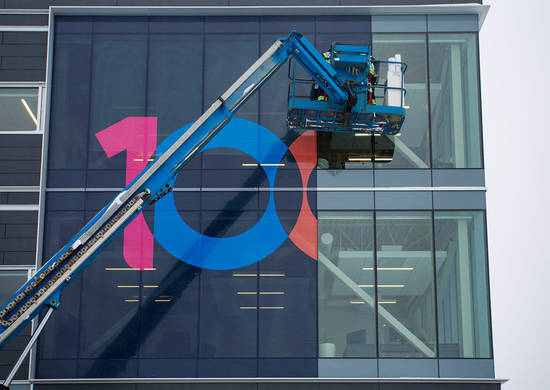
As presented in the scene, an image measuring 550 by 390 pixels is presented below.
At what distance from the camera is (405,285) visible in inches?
894

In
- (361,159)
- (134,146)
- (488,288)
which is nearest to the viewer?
(488,288)

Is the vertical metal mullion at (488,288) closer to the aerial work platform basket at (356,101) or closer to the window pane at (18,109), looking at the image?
the aerial work platform basket at (356,101)

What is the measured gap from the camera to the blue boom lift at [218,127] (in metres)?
19.4

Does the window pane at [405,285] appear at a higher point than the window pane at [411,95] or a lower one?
lower

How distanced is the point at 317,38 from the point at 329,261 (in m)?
7.10

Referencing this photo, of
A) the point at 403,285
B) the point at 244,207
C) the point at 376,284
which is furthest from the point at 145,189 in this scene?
the point at 403,285

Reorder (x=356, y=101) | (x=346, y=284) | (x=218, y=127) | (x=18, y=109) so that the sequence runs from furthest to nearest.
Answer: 1. (x=18, y=109)
2. (x=346, y=284)
3. (x=356, y=101)
4. (x=218, y=127)

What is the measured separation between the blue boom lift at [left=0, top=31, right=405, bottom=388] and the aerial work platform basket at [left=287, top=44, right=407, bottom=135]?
3 centimetres

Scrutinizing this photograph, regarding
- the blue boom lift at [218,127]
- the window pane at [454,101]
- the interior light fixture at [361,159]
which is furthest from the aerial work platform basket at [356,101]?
the window pane at [454,101]

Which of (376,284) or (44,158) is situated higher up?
(44,158)

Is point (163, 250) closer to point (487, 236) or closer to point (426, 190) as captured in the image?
point (426, 190)

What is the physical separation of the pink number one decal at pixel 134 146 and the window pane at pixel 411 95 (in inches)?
277

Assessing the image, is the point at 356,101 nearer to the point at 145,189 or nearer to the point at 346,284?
the point at 346,284

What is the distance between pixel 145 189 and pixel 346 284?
661 cm
